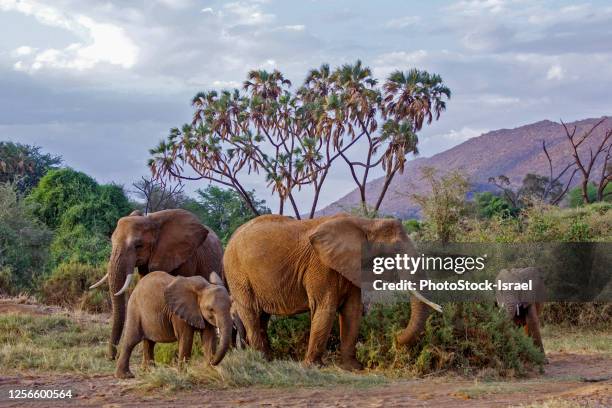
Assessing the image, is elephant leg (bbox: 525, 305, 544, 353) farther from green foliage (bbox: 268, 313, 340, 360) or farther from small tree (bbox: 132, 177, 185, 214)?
small tree (bbox: 132, 177, 185, 214)

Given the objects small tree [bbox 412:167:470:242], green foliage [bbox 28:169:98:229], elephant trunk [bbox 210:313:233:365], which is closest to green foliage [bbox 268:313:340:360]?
Result: elephant trunk [bbox 210:313:233:365]

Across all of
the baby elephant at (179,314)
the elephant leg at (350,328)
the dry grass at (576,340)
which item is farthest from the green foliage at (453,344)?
the dry grass at (576,340)

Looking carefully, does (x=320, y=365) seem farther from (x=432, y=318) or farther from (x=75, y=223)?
(x=75, y=223)

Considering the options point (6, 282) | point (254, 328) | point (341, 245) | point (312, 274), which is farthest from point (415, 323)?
point (6, 282)

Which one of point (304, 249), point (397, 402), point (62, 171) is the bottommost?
point (397, 402)

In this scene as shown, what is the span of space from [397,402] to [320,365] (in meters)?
2.68

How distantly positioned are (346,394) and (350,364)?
6.79 feet

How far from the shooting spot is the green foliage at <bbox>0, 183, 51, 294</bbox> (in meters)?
24.7

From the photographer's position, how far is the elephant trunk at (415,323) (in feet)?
37.5

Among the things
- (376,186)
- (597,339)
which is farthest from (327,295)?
(376,186)

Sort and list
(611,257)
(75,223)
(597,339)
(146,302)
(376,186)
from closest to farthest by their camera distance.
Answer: (146,302), (597,339), (611,257), (75,223), (376,186)

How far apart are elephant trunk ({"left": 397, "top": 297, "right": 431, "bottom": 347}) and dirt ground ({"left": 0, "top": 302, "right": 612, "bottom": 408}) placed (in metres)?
0.65

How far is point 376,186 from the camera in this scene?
145750 millimetres

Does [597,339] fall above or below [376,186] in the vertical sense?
below
